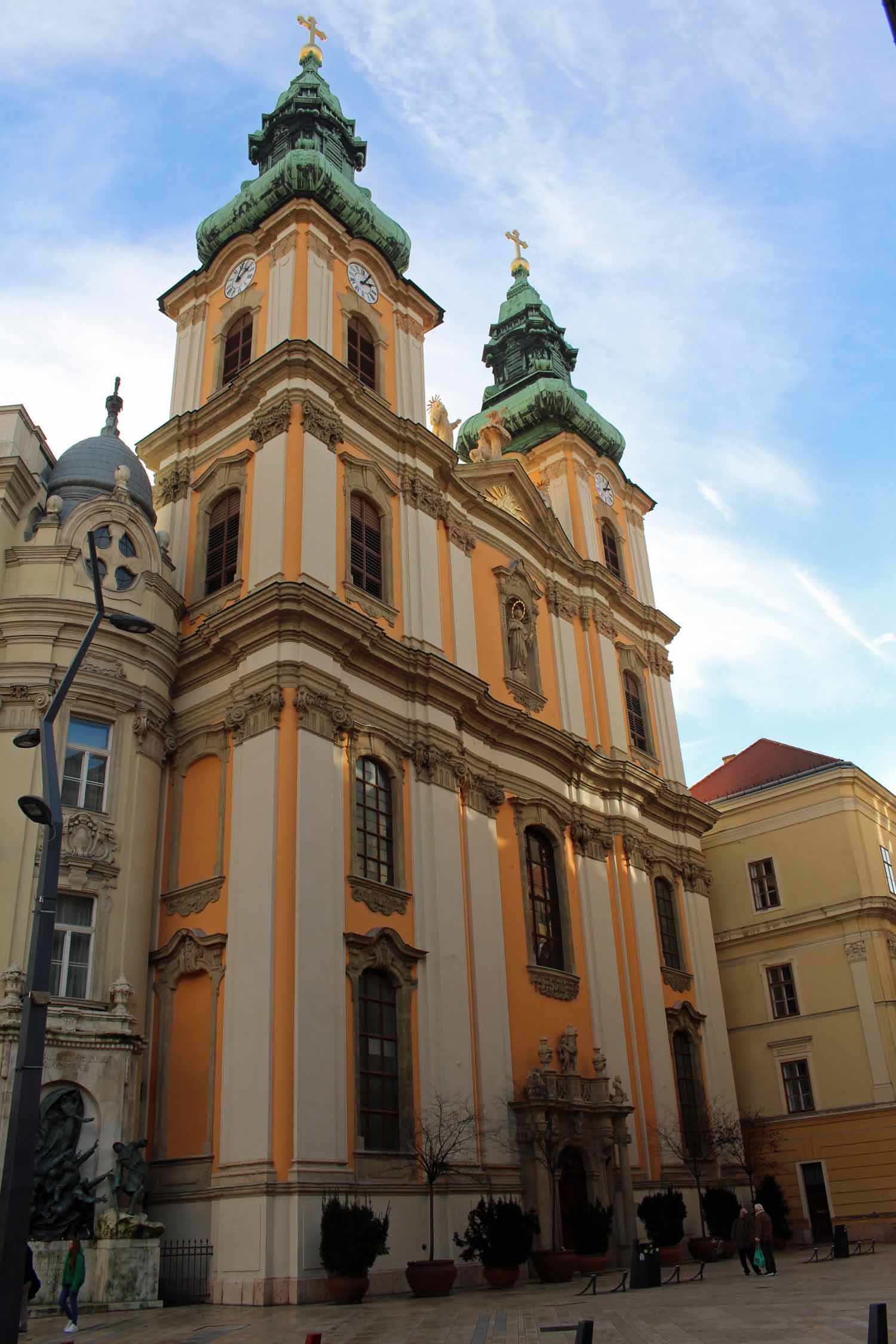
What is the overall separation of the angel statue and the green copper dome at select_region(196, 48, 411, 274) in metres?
3.77

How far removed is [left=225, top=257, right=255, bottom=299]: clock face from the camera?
96.4ft

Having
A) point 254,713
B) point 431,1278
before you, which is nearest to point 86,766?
point 254,713

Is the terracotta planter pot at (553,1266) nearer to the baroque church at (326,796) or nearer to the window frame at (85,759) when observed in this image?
the baroque church at (326,796)

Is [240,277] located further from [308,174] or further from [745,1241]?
[745,1241]

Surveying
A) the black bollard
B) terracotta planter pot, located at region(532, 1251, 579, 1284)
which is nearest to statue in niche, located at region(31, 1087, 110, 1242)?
terracotta planter pot, located at region(532, 1251, 579, 1284)

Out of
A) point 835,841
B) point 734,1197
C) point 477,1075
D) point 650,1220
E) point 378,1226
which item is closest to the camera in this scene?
point 378,1226

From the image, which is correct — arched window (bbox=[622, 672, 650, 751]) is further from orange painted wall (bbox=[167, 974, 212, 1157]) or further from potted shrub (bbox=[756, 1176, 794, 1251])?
orange painted wall (bbox=[167, 974, 212, 1157])

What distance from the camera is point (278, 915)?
1958 centimetres

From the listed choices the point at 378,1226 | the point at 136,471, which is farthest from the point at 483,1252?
the point at 136,471

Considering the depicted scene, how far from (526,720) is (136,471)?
1038cm

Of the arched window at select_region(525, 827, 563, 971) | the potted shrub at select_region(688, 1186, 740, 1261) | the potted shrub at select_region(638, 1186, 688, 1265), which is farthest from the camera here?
the arched window at select_region(525, 827, 563, 971)

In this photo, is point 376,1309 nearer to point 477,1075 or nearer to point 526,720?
point 477,1075

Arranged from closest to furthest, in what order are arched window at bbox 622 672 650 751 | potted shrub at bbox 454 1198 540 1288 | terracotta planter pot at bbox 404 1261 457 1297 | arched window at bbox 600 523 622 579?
terracotta planter pot at bbox 404 1261 457 1297
potted shrub at bbox 454 1198 540 1288
arched window at bbox 622 672 650 751
arched window at bbox 600 523 622 579

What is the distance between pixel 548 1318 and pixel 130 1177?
7229 mm
